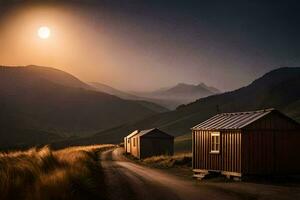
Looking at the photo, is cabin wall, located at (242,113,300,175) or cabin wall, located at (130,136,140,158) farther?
cabin wall, located at (130,136,140,158)

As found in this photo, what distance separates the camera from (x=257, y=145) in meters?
25.2

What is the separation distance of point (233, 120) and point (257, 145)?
9.12ft

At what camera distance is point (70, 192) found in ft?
43.1

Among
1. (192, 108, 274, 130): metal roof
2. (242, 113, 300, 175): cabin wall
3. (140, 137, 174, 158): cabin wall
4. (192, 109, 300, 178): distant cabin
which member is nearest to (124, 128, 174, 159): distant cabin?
(140, 137, 174, 158): cabin wall

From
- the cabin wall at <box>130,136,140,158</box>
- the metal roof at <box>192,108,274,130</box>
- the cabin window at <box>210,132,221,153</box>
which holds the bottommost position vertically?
the cabin wall at <box>130,136,140,158</box>

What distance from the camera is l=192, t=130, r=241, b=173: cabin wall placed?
2527 centimetres

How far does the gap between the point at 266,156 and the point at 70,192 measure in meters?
14.8

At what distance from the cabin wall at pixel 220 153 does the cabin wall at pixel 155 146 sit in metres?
28.7

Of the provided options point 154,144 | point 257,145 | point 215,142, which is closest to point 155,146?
point 154,144

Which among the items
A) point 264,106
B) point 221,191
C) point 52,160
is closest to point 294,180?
point 221,191

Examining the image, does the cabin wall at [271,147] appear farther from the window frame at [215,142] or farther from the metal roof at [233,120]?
the window frame at [215,142]

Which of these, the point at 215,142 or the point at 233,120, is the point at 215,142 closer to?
the point at 215,142

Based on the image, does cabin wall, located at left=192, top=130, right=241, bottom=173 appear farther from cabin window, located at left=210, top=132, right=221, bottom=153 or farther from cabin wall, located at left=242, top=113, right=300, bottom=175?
cabin wall, located at left=242, top=113, right=300, bottom=175

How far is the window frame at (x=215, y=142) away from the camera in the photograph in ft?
88.4
